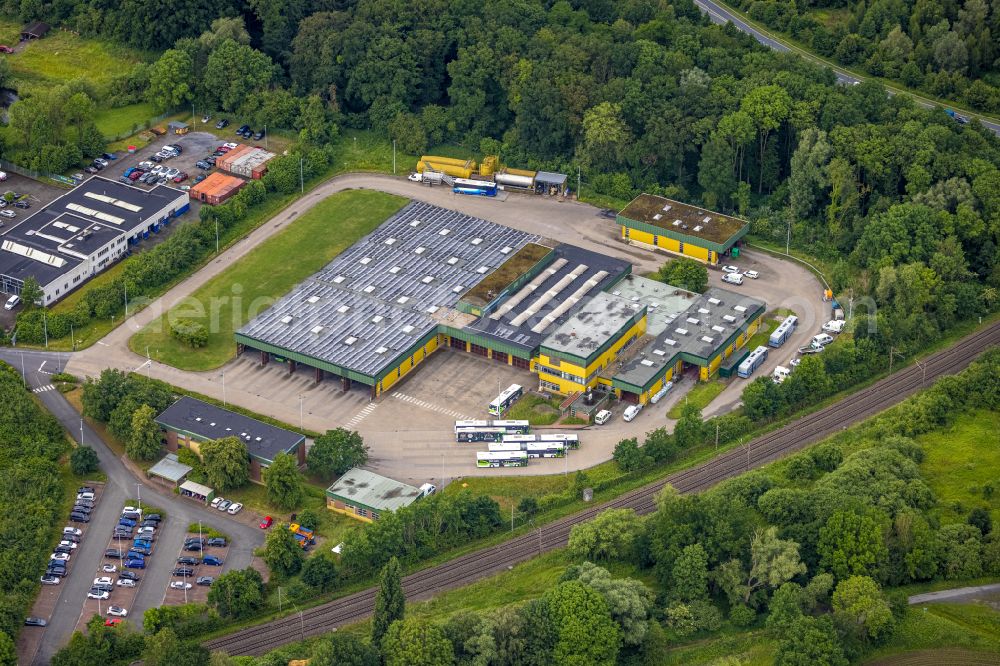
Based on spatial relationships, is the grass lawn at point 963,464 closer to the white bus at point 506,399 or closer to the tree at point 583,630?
the tree at point 583,630

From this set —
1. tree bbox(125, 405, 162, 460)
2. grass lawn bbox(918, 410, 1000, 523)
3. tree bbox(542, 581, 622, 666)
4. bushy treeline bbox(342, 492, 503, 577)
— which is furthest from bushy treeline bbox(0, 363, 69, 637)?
grass lawn bbox(918, 410, 1000, 523)

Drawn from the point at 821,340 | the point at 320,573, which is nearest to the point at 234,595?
the point at 320,573

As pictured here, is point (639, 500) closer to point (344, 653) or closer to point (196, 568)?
point (344, 653)

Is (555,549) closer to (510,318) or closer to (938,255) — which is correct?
(510,318)

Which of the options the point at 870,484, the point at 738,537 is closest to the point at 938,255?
the point at 870,484

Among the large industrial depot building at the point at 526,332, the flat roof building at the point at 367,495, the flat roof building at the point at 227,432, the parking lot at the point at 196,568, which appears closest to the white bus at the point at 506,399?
the large industrial depot building at the point at 526,332
